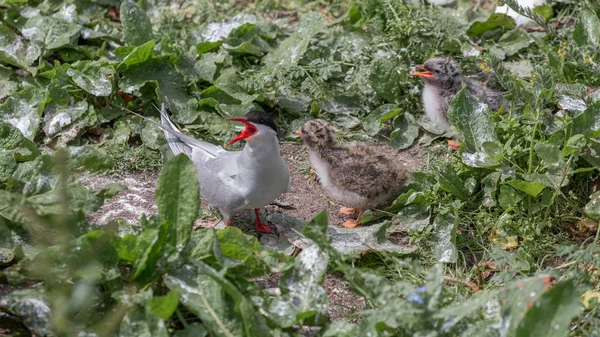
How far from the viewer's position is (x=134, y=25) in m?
6.22

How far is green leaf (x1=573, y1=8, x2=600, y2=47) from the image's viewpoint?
5820mm

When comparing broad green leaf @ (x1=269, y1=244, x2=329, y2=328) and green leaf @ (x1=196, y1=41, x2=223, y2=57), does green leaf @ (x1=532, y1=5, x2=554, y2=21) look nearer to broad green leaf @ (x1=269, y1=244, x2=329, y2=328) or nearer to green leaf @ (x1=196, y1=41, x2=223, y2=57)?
green leaf @ (x1=196, y1=41, x2=223, y2=57)

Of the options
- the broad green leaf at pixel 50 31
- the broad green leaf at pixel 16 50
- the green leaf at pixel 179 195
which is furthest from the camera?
the broad green leaf at pixel 50 31

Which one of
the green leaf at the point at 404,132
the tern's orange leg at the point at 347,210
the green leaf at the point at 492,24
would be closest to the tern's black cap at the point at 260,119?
the tern's orange leg at the point at 347,210

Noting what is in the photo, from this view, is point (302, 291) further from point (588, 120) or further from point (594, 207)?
point (588, 120)

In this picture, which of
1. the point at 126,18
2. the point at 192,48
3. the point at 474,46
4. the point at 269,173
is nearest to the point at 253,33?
the point at 192,48

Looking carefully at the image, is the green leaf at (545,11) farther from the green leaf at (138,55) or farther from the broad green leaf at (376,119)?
the green leaf at (138,55)

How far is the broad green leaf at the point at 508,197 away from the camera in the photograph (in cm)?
465

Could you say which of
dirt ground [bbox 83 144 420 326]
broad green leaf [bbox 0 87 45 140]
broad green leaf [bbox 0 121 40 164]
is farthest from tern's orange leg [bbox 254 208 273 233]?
broad green leaf [bbox 0 87 45 140]

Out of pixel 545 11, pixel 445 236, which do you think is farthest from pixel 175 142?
pixel 545 11

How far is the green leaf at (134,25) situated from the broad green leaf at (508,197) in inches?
121

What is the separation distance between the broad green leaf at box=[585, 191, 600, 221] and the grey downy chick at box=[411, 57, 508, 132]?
121 centimetres

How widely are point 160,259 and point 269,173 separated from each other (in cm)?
106

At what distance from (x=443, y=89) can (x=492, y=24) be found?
1.27 meters
